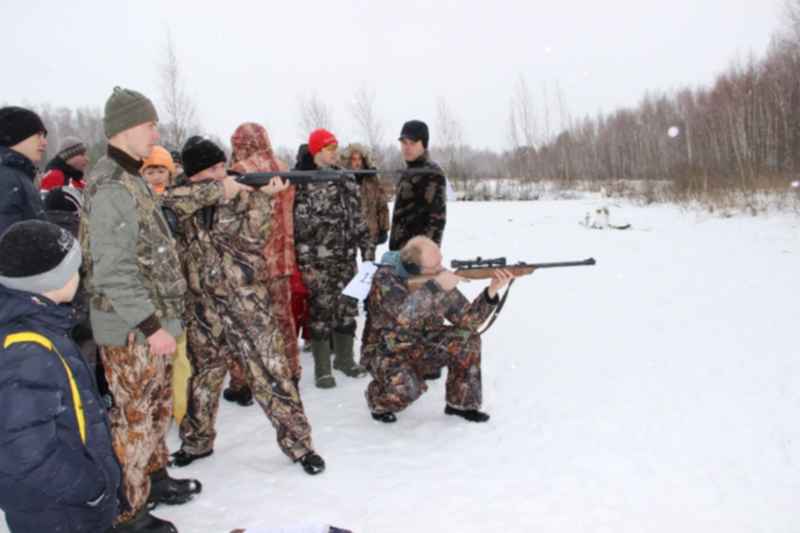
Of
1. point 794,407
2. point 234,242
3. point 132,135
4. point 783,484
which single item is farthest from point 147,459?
point 794,407

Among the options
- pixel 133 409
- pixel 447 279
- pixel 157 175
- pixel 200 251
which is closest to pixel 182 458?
pixel 133 409

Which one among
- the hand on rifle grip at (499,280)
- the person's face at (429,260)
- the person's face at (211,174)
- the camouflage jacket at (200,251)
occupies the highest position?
the person's face at (211,174)

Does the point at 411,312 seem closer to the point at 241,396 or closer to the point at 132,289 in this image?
the point at 241,396

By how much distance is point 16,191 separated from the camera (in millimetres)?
Answer: 3123

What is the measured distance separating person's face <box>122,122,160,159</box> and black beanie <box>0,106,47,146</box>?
3.15ft

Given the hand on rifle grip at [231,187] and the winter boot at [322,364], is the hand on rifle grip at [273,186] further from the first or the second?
the winter boot at [322,364]

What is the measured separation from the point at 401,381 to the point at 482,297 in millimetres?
829

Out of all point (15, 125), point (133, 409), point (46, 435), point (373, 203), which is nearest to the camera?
point (46, 435)

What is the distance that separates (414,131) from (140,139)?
271 centimetres

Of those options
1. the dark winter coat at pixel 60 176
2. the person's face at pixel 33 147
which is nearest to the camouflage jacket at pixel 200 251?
the person's face at pixel 33 147

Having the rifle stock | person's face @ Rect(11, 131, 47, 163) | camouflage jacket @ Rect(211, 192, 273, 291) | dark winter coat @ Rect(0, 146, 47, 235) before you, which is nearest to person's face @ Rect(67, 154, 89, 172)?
person's face @ Rect(11, 131, 47, 163)

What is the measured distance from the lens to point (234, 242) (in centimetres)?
345

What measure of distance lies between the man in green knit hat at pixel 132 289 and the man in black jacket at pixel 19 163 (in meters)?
0.74

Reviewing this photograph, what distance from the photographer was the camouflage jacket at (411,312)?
Answer: 4.15 metres
